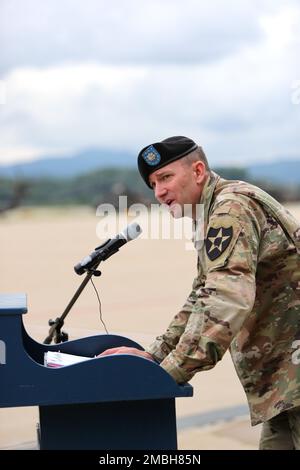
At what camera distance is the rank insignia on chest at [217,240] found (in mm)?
2646

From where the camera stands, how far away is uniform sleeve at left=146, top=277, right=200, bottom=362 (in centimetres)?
303

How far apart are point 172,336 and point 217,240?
546 millimetres

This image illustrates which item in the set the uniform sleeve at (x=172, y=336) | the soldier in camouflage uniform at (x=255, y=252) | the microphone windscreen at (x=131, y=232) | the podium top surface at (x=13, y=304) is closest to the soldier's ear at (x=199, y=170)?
the soldier in camouflage uniform at (x=255, y=252)

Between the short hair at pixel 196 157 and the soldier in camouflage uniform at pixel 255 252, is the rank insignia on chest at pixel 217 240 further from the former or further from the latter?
the short hair at pixel 196 157

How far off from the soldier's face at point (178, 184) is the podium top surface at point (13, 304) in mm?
548

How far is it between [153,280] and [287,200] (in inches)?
1296

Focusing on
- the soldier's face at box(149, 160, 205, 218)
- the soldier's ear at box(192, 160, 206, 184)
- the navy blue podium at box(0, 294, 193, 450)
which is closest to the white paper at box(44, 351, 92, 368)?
the navy blue podium at box(0, 294, 193, 450)

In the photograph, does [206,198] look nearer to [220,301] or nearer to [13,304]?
[220,301]

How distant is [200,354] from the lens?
2539mm

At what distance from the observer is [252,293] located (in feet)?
8.52

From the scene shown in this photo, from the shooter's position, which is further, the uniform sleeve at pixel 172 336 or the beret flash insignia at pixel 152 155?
the uniform sleeve at pixel 172 336

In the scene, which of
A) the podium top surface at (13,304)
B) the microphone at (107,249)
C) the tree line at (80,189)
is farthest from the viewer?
the tree line at (80,189)

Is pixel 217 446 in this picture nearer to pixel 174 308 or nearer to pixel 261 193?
pixel 261 193
